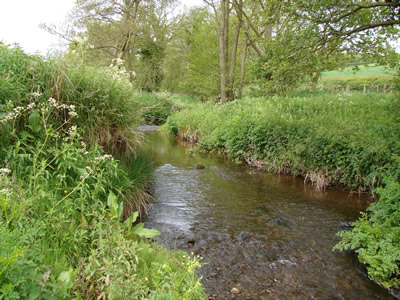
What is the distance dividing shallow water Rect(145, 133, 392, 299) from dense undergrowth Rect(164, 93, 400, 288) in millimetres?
369

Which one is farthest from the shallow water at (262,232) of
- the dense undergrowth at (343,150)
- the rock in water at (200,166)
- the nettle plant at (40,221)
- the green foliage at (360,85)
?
the green foliage at (360,85)

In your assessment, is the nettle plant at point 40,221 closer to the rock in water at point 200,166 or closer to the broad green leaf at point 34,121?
the broad green leaf at point 34,121

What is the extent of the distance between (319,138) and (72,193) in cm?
648

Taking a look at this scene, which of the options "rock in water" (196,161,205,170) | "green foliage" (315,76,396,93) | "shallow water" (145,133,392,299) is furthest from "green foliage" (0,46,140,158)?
"green foliage" (315,76,396,93)

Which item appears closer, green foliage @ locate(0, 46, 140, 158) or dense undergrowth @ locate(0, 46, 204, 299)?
dense undergrowth @ locate(0, 46, 204, 299)

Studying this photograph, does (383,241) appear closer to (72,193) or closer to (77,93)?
(72,193)

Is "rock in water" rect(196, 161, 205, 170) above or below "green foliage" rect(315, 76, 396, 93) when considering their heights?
below

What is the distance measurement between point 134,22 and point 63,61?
17.3m

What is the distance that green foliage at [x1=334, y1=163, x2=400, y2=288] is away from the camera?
11.2 feet

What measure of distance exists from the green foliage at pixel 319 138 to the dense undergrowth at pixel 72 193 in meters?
4.49

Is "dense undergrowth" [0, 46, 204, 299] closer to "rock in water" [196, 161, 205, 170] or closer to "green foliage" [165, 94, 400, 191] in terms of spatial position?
"rock in water" [196, 161, 205, 170]

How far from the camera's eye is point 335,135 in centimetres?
702

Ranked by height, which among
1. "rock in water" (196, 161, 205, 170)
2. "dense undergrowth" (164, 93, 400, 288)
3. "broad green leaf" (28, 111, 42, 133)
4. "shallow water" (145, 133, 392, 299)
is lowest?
"shallow water" (145, 133, 392, 299)

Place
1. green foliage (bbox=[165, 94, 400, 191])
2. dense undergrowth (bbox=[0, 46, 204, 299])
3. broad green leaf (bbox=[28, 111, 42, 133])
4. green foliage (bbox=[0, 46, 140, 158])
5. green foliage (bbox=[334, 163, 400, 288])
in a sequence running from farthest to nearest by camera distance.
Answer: green foliage (bbox=[165, 94, 400, 191]) < green foliage (bbox=[0, 46, 140, 158]) < broad green leaf (bbox=[28, 111, 42, 133]) < green foliage (bbox=[334, 163, 400, 288]) < dense undergrowth (bbox=[0, 46, 204, 299])
